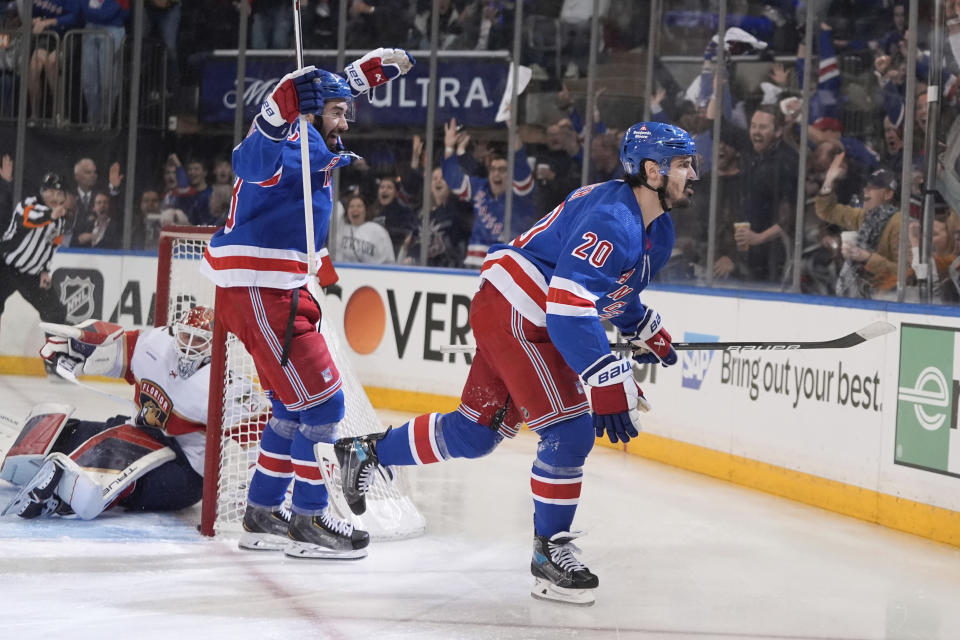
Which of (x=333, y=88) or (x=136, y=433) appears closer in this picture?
(x=333, y=88)

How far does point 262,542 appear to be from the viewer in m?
3.65

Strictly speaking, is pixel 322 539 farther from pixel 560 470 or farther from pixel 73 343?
pixel 73 343

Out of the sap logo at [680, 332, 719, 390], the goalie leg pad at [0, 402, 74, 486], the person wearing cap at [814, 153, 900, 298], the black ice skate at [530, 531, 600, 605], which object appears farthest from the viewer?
the sap logo at [680, 332, 719, 390]

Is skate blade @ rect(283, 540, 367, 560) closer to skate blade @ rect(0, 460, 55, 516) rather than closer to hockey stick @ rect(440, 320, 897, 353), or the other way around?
hockey stick @ rect(440, 320, 897, 353)

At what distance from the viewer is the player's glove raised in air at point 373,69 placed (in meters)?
3.56

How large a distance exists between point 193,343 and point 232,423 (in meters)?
0.30

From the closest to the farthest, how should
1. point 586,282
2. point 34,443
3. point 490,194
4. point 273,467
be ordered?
point 586,282 < point 273,467 < point 34,443 < point 490,194

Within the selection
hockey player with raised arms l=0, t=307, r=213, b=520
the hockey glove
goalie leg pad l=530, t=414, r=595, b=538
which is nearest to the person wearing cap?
the hockey glove

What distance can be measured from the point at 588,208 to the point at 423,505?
1745mm

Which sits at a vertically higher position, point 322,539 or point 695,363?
point 695,363

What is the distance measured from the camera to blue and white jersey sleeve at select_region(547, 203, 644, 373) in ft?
9.64

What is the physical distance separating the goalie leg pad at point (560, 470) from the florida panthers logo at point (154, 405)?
1.33 meters

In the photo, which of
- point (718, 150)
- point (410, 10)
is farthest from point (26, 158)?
point (718, 150)

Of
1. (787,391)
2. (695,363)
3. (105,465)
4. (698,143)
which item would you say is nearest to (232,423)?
(105,465)
